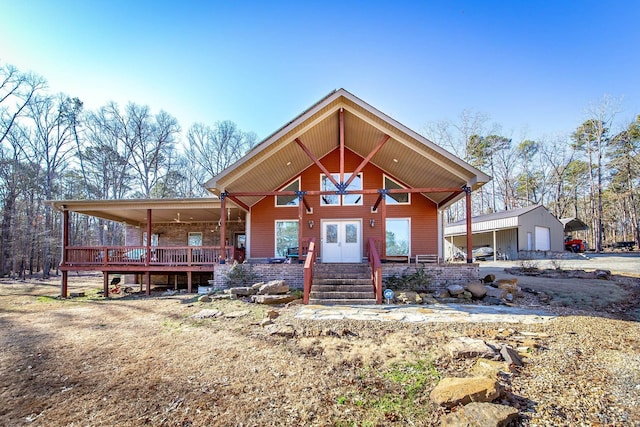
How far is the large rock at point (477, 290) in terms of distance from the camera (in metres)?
8.55

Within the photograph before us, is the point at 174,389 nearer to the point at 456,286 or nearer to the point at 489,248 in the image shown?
the point at 456,286

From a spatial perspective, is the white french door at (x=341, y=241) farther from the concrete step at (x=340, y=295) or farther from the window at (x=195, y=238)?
the window at (x=195, y=238)

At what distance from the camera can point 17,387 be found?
3637 millimetres

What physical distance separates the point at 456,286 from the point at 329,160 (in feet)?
22.2

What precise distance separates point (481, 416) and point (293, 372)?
202cm

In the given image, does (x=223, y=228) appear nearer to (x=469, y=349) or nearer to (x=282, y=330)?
(x=282, y=330)

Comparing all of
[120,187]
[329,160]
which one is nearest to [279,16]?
[329,160]

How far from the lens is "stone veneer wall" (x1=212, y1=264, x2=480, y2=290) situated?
31.2 feet

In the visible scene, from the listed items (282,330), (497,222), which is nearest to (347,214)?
(282,330)

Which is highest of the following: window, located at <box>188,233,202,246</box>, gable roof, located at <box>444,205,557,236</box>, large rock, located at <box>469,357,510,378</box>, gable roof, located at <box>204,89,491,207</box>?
gable roof, located at <box>204,89,491,207</box>

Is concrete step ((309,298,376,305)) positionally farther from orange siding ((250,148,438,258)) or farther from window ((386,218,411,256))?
window ((386,218,411,256))

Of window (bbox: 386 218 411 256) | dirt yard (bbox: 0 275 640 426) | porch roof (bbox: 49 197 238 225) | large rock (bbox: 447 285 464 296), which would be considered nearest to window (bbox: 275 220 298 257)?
porch roof (bbox: 49 197 238 225)

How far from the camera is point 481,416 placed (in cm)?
264

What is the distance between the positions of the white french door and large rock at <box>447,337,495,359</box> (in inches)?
309
